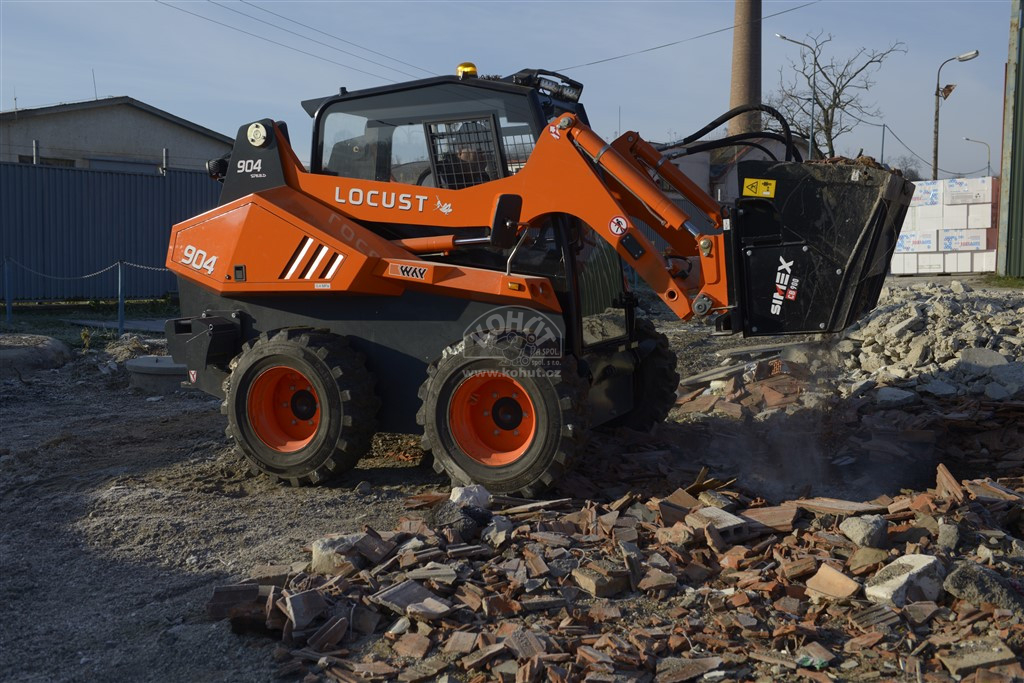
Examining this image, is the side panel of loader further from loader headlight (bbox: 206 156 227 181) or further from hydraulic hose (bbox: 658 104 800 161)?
hydraulic hose (bbox: 658 104 800 161)

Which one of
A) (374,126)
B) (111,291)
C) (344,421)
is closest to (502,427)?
(344,421)

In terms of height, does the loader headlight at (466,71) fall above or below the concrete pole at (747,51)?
below

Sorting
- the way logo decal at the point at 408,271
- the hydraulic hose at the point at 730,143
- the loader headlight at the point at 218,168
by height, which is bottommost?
the way logo decal at the point at 408,271

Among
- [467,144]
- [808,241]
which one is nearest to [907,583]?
[808,241]

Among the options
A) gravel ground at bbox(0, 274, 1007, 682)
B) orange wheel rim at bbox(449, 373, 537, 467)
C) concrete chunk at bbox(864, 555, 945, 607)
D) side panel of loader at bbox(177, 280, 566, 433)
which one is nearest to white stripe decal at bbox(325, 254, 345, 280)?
→ side panel of loader at bbox(177, 280, 566, 433)

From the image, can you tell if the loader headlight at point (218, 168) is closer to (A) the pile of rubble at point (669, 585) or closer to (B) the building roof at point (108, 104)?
(A) the pile of rubble at point (669, 585)

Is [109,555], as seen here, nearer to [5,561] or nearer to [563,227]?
[5,561]

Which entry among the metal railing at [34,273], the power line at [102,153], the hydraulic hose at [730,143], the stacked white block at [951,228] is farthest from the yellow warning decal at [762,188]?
the power line at [102,153]

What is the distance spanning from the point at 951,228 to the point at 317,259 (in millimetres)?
22262

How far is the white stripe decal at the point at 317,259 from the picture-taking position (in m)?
6.61

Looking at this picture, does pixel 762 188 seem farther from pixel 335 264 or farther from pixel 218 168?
pixel 218 168

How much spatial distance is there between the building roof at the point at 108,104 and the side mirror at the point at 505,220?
69.1 ft

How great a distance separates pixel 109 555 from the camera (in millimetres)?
5551

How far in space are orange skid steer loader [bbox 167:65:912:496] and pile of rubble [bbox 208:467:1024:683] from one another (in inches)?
38.1
